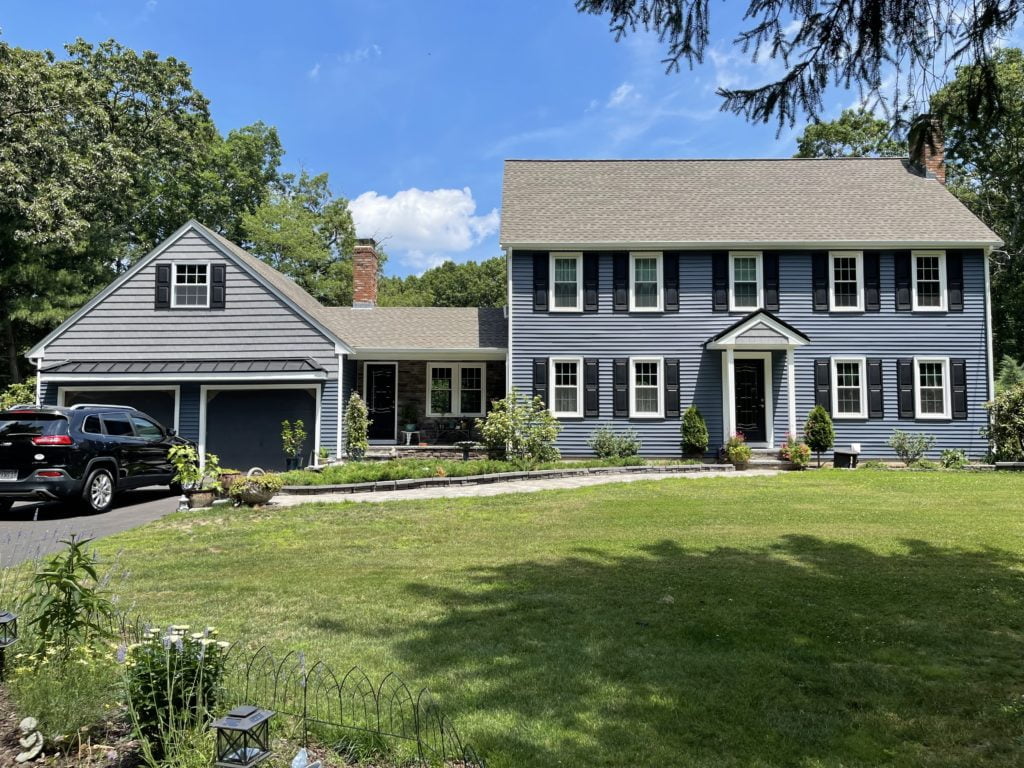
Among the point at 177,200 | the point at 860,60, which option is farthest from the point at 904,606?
the point at 177,200

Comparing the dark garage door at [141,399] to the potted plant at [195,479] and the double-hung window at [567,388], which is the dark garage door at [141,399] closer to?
the potted plant at [195,479]

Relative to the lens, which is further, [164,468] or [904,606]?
[164,468]

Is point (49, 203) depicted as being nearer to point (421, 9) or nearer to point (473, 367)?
point (473, 367)

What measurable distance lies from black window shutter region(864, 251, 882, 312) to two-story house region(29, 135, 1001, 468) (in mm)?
47

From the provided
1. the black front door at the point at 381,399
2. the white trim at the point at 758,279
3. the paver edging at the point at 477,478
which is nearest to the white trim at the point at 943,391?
the white trim at the point at 758,279

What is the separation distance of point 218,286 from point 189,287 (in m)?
0.81

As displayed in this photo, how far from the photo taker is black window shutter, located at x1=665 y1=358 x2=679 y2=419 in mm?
18281

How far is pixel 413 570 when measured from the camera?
6.40 metres

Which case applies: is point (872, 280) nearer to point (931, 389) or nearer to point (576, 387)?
point (931, 389)

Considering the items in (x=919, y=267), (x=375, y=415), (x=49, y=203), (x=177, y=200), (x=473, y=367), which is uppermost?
(x=177, y=200)

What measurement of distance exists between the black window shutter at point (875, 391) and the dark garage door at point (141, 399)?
1892 centimetres

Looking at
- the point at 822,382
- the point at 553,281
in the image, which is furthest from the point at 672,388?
the point at 553,281

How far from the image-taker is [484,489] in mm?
12742

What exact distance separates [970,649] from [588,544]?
12.8 feet
